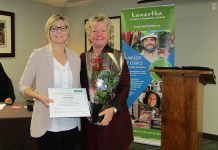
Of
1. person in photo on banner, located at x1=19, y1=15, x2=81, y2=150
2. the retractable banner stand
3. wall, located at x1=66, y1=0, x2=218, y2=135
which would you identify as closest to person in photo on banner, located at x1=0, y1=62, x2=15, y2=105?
the retractable banner stand

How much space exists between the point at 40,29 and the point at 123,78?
4336mm

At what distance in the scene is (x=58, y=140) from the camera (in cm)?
162

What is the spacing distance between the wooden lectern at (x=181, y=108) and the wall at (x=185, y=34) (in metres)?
2.04

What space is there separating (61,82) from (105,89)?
28cm

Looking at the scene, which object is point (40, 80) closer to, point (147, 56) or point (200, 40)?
point (147, 56)

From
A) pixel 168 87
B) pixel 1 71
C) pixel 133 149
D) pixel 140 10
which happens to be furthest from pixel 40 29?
pixel 168 87

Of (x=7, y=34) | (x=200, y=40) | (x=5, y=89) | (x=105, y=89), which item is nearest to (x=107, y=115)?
(x=105, y=89)

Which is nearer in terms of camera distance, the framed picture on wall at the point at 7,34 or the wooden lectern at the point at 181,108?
the wooden lectern at the point at 181,108

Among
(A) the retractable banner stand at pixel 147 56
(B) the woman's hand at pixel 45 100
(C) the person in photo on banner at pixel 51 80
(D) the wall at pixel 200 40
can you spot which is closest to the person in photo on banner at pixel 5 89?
(A) the retractable banner stand at pixel 147 56

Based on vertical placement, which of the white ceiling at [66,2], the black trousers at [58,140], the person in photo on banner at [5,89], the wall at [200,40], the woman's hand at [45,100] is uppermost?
the white ceiling at [66,2]

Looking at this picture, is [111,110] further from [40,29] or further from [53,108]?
[40,29]

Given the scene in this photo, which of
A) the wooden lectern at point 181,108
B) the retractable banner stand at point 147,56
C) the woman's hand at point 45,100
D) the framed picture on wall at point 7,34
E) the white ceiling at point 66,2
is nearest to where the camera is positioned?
the woman's hand at point 45,100

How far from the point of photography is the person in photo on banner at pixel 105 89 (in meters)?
1.52

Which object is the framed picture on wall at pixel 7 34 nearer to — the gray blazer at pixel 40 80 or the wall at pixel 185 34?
the wall at pixel 185 34
